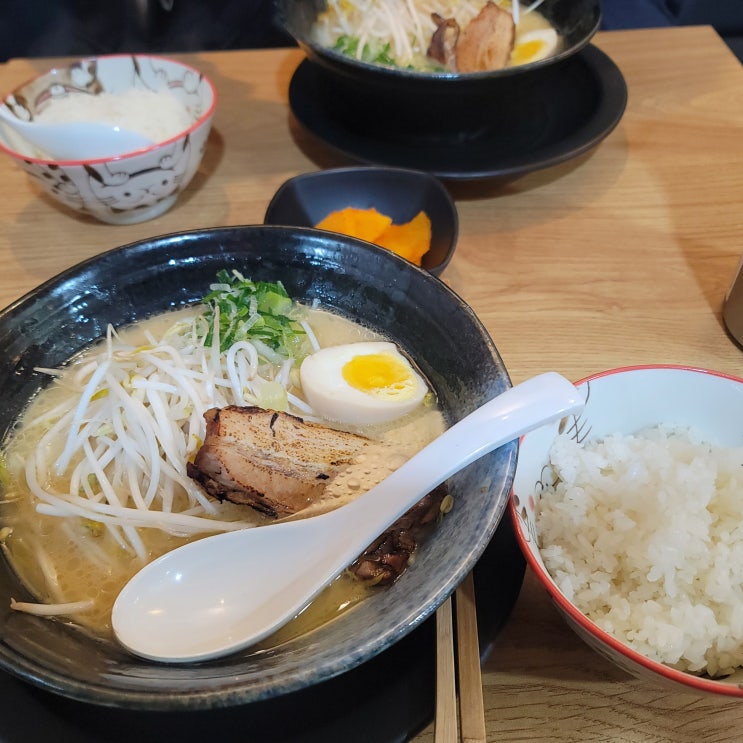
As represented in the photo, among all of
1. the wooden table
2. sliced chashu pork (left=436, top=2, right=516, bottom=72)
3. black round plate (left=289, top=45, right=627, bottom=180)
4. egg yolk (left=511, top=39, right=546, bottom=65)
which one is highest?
sliced chashu pork (left=436, top=2, right=516, bottom=72)

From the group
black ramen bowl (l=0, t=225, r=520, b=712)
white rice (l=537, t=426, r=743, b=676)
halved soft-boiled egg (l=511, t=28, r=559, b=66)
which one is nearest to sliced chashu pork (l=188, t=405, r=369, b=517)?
black ramen bowl (l=0, t=225, r=520, b=712)

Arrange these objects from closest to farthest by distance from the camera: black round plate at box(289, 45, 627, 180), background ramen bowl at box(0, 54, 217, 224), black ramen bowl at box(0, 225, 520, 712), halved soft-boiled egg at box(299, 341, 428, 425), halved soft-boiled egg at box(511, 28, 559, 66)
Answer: black ramen bowl at box(0, 225, 520, 712) → halved soft-boiled egg at box(299, 341, 428, 425) → background ramen bowl at box(0, 54, 217, 224) → black round plate at box(289, 45, 627, 180) → halved soft-boiled egg at box(511, 28, 559, 66)

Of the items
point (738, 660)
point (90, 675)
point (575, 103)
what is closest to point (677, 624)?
point (738, 660)

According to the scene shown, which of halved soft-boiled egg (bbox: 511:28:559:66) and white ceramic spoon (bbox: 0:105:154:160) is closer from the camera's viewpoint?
white ceramic spoon (bbox: 0:105:154:160)

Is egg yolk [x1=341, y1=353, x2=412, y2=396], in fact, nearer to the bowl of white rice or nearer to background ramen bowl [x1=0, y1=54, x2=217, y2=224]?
the bowl of white rice

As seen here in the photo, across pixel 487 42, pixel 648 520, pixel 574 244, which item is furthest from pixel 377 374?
pixel 487 42

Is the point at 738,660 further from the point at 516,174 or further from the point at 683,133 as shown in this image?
the point at 683,133

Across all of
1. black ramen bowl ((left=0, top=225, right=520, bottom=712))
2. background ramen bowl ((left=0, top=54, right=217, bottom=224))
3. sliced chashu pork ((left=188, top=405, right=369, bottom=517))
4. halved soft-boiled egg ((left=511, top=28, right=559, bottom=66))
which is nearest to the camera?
black ramen bowl ((left=0, top=225, right=520, bottom=712))

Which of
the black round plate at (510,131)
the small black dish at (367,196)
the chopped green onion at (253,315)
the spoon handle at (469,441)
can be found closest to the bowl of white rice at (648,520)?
the spoon handle at (469,441)
